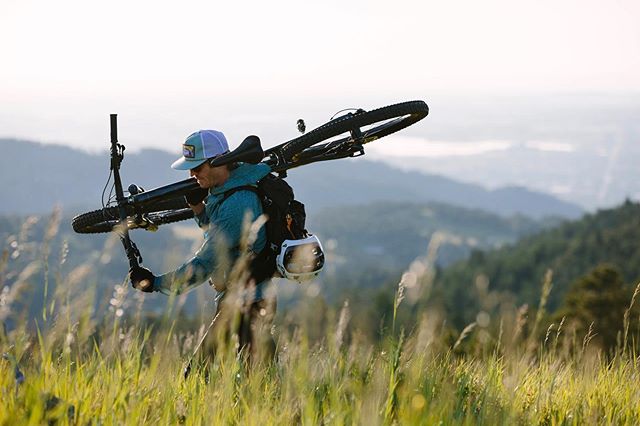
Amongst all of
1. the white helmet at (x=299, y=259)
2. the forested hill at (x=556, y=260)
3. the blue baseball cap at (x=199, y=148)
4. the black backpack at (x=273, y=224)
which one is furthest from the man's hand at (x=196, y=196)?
the forested hill at (x=556, y=260)

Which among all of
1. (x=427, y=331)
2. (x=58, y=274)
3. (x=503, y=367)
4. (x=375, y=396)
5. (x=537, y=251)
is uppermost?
(x=58, y=274)

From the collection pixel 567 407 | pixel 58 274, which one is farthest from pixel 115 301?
pixel 567 407

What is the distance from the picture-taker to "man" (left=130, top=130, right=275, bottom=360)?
5.39 m

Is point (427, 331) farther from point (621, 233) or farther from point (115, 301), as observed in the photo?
point (621, 233)

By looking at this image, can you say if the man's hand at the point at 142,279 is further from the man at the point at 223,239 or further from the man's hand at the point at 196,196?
the man's hand at the point at 196,196

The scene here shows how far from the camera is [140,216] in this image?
6914mm

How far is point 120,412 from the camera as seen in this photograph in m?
3.51

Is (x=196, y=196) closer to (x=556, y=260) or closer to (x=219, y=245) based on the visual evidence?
(x=219, y=245)

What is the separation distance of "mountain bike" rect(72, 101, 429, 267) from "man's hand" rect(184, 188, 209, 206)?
0.31ft

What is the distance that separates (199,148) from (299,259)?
1218mm

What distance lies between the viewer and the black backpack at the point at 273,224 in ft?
19.6

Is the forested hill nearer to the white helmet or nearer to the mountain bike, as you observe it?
the mountain bike

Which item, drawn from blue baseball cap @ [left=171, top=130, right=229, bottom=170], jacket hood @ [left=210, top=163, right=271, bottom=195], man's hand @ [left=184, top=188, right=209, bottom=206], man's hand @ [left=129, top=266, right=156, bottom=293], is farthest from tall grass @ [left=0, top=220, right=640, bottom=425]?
man's hand @ [left=184, top=188, right=209, bottom=206]

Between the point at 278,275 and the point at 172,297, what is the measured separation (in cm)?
214
